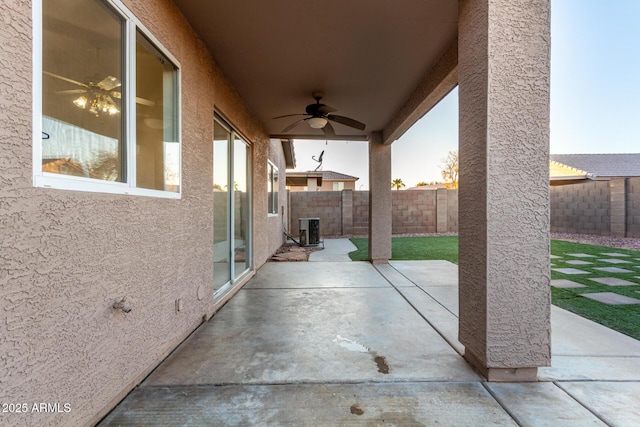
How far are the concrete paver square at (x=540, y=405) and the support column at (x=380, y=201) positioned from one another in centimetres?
435

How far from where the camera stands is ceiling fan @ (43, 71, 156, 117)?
1580 mm

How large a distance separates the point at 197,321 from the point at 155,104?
216 centimetres

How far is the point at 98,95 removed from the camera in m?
1.73

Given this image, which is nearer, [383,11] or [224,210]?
[383,11]

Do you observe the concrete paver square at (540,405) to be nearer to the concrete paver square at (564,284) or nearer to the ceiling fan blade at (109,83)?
the concrete paver square at (564,284)

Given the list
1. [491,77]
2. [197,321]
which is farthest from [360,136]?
[197,321]

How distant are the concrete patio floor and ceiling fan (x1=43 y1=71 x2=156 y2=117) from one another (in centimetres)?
186

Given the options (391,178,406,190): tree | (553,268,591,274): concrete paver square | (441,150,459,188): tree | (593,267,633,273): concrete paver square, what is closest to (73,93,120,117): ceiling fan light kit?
(553,268,591,274): concrete paver square

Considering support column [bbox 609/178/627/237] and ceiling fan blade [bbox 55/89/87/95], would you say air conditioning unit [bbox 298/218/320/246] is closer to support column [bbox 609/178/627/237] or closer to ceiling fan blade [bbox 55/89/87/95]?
ceiling fan blade [bbox 55/89/87/95]

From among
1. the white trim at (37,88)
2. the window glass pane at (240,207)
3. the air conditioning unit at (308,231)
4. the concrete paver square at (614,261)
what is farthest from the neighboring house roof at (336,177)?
the white trim at (37,88)

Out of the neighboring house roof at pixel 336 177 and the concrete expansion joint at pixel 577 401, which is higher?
the neighboring house roof at pixel 336 177

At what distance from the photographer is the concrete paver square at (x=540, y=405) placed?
1.60 meters

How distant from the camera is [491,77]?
75.7 inches

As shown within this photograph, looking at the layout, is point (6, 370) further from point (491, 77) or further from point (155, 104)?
point (491, 77)
